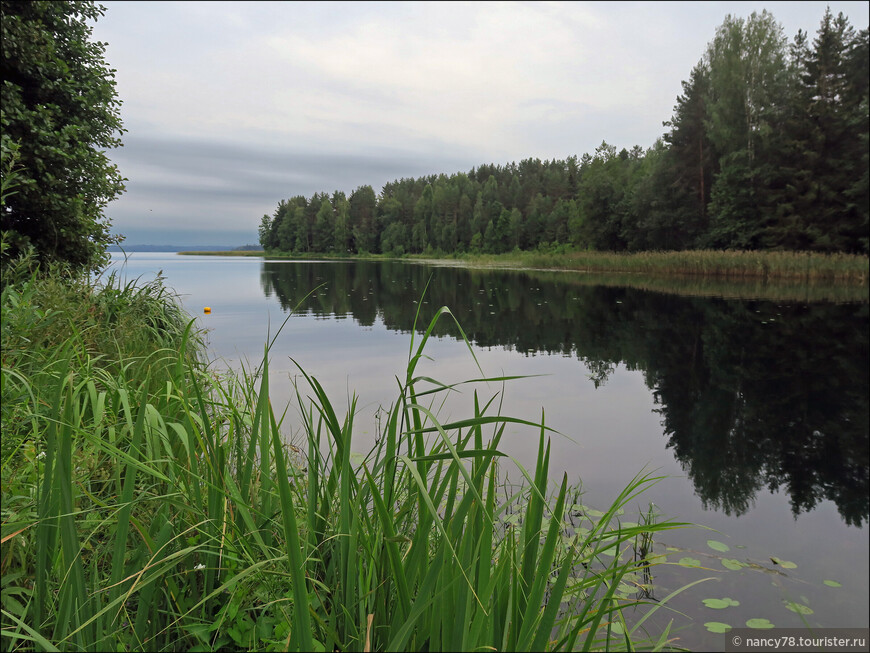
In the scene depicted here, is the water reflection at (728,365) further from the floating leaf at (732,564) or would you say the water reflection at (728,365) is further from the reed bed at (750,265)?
the reed bed at (750,265)

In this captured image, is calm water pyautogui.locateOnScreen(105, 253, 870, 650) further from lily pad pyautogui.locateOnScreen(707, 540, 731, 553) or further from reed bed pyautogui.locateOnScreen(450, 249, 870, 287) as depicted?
reed bed pyautogui.locateOnScreen(450, 249, 870, 287)

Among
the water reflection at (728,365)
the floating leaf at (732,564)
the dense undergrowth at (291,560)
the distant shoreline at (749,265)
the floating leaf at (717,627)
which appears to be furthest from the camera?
the distant shoreline at (749,265)

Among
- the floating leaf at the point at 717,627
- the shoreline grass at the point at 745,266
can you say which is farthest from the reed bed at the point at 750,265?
the floating leaf at the point at 717,627

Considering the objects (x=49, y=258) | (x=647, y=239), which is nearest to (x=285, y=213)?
(x=647, y=239)

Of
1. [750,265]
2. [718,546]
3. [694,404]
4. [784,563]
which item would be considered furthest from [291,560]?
[750,265]

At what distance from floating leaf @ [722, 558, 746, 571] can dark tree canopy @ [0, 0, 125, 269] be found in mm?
6515

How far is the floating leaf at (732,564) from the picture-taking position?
289 cm

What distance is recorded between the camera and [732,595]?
8.75ft

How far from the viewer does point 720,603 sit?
102 inches

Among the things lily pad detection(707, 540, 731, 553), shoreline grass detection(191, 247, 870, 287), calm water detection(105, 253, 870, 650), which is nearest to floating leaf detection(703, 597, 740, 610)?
calm water detection(105, 253, 870, 650)

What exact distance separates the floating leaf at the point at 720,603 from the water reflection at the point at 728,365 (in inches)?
48.4

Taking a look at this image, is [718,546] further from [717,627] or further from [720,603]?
[717,627]

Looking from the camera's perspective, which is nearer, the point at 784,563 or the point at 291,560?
the point at 291,560

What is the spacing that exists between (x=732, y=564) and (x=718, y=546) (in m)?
0.21
